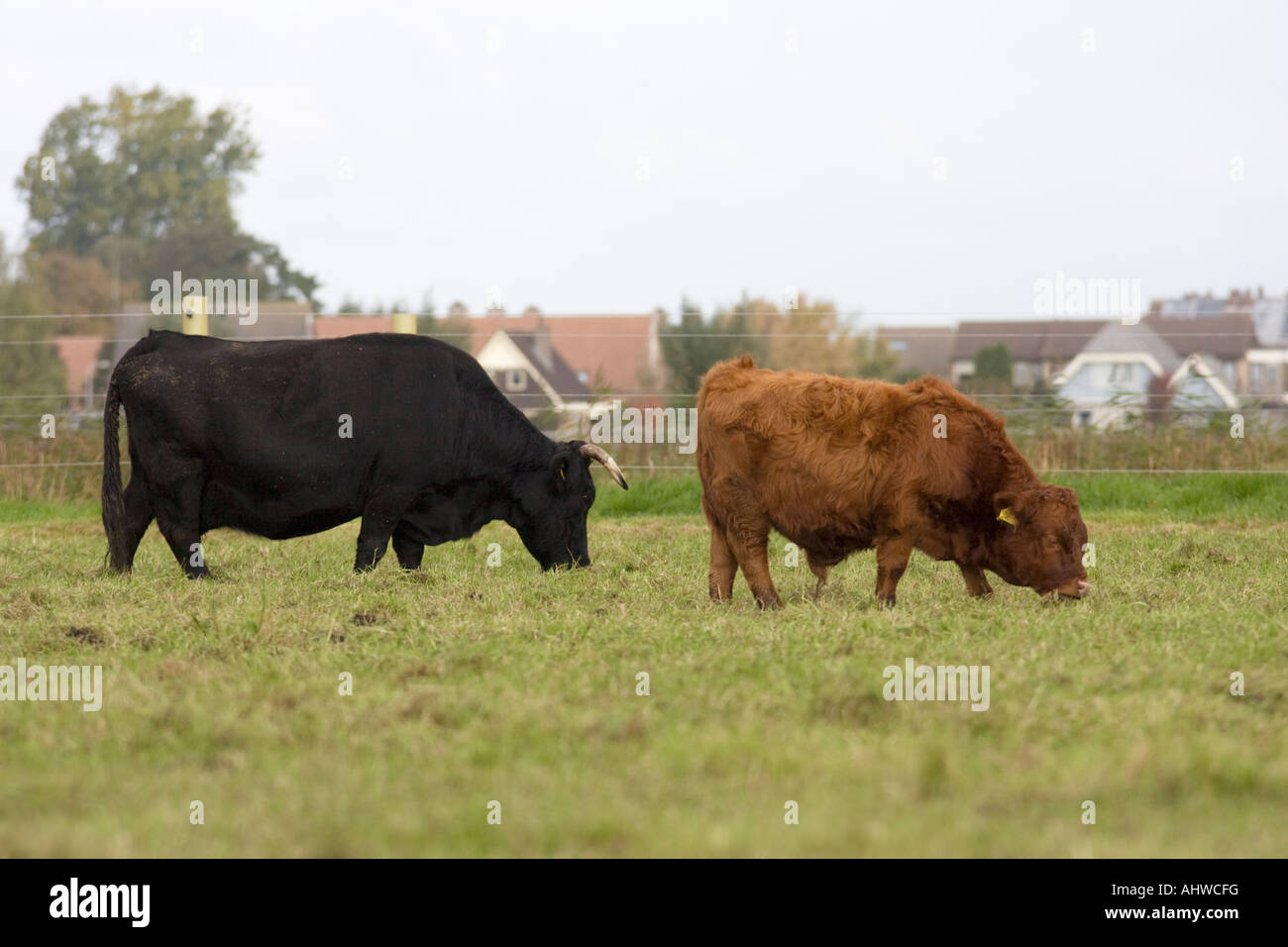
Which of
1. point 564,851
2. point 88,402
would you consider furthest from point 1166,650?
point 88,402

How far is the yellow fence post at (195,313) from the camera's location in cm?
1462

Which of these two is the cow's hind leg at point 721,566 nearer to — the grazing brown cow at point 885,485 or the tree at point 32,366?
the grazing brown cow at point 885,485

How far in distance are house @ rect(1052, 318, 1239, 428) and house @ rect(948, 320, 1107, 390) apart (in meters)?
0.20

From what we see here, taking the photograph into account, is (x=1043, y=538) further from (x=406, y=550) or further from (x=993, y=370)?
(x=993, y=370)

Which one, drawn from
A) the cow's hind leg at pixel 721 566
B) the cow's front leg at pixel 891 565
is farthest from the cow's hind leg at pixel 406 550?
the cow's front leg at pixel 891 565

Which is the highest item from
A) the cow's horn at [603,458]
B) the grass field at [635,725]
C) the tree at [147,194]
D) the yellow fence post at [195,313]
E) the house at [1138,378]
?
the tree at [147,194]

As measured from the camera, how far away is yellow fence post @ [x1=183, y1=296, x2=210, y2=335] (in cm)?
1462

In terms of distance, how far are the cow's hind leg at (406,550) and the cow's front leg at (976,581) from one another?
3.58 meters

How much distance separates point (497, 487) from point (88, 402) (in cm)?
787

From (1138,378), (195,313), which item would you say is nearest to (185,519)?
(195,313)

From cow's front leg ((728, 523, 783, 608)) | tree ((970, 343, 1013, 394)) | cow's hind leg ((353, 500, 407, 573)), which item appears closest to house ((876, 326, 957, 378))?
tree ((970, 343, 1013, 394))

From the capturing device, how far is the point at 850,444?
7570mm

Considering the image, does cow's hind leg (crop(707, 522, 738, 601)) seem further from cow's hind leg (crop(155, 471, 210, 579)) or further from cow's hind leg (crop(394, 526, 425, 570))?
cow's hind leg (crop(155, 471, 210, 579))
